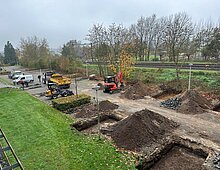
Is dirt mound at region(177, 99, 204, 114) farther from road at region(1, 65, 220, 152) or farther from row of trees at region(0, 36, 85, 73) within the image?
row of trees at region(0, 36, 85, 73)

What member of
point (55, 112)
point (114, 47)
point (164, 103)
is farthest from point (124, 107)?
point (114, 47)

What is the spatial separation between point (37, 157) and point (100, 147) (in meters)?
2.79

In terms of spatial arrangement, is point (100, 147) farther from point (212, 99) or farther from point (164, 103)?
point (212, 99)

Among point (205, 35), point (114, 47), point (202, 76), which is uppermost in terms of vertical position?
point (205, 35)

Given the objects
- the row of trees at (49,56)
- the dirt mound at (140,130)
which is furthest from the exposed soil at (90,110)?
the row of trees at (49,56)

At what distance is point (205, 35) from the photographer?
4244 centimetres

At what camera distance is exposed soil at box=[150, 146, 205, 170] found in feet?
26.1

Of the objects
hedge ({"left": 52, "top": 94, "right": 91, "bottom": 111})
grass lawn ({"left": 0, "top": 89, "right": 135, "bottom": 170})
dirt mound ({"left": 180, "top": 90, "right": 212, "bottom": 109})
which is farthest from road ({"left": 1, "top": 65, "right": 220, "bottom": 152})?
grass lawn ({"left": 0, "top": 89, "right": 135, "bottom": 170})

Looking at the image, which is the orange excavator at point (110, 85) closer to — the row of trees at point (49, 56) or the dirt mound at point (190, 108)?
the dirt mound at point (190, 108)

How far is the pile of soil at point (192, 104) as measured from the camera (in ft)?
47.3

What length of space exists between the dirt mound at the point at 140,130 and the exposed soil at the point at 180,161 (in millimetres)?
1178

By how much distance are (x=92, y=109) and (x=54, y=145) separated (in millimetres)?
6089

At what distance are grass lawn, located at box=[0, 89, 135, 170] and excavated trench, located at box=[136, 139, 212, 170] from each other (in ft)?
2.87

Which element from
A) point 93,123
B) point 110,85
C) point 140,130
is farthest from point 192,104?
point 110,85
